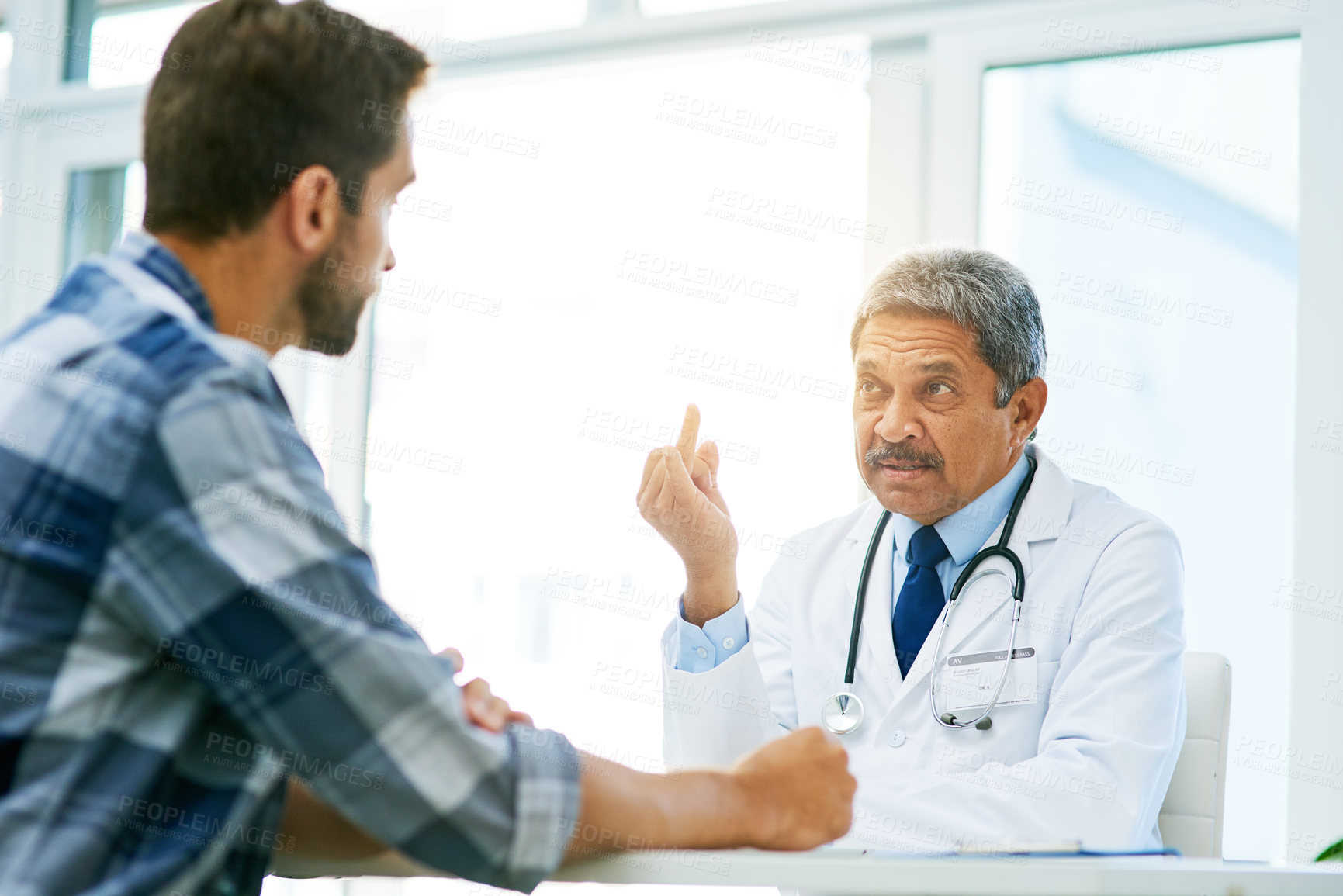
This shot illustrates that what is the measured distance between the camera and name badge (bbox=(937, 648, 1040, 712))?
1.75 m

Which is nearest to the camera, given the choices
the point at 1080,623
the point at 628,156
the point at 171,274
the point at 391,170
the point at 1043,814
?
the point at 171,274

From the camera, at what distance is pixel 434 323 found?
317cm

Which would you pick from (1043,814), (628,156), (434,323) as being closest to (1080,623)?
(1043,814)

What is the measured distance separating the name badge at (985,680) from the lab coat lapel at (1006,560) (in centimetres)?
3

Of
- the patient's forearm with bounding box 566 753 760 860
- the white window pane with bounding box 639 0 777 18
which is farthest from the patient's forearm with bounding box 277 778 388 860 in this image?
the white window pane with bounding box 639 0 777 18

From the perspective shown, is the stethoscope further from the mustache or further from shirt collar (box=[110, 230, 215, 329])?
shirt collar (box=[110, 230, 215, 329])

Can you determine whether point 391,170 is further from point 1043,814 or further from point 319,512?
point 1043,814

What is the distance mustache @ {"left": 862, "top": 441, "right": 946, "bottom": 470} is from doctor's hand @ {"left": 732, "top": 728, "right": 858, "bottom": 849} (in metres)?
1.03

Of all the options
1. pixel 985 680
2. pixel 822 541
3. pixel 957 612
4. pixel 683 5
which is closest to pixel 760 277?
pixel 683 5

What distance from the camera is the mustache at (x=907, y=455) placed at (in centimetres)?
192

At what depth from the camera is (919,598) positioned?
6.41ft

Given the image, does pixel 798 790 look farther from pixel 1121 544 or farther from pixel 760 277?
pixel 760 277

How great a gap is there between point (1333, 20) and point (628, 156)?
61.7 inches

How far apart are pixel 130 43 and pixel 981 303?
2.93 metres
